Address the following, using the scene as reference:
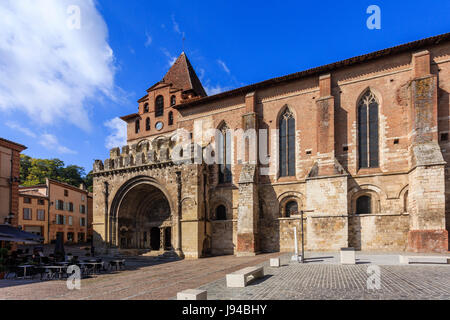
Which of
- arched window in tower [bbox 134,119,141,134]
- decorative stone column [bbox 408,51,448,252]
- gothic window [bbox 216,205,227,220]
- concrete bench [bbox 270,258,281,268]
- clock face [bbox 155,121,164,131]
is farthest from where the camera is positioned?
arched window in tower [bbox 134,119,141,134]

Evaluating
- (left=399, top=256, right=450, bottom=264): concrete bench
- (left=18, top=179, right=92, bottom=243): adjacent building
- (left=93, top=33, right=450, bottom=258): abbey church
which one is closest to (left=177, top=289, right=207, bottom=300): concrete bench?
(left=399, top=256, right=450, bottom=264): concrete bench

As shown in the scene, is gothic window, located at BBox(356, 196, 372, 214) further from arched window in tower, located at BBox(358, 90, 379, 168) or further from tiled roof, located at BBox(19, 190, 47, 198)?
tiled roof, located at BBox(19, 190, 47, 198)

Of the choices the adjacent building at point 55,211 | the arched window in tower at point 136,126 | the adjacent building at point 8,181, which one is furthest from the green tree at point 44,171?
the adjacent building at point 8,181

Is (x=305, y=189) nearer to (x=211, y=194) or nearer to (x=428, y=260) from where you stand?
(x=211, y=194)

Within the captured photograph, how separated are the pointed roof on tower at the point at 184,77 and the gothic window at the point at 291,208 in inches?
562

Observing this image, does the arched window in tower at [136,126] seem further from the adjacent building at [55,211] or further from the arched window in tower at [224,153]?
the adjacent building at [55,211]

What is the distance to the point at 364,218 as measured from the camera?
1906 cm

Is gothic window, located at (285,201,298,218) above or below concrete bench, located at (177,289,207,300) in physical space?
above

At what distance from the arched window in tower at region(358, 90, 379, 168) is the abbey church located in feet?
0.22

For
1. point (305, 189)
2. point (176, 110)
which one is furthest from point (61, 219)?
point (305, 189)

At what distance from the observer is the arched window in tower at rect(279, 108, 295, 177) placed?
885 inches

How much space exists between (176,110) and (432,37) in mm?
19613

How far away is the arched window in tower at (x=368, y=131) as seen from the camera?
20.0 m

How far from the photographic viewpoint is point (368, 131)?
20.3 metres
